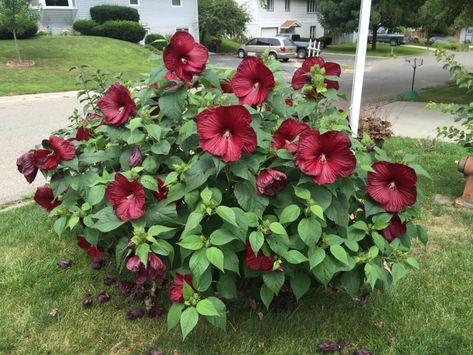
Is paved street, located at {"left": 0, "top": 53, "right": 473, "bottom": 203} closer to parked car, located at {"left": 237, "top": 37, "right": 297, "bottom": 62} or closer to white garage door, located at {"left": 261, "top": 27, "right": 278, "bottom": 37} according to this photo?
parked car, located at {"left": 237, "top": 37, "right": 297, "bottom": 62}

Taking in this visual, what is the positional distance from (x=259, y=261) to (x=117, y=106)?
3.40 feet

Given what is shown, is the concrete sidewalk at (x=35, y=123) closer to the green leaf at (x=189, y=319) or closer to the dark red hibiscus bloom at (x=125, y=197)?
the dark red hibiscus bloom at (x=125, y=197)

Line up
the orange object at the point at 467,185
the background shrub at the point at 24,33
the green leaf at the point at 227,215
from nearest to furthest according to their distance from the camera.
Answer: the green leaf at the point at 227,215 < the orange object at the point at 467,185 < the background shrub at the point at 24,33

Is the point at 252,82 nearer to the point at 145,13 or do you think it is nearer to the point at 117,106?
the point at 117,106

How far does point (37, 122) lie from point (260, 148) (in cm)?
846

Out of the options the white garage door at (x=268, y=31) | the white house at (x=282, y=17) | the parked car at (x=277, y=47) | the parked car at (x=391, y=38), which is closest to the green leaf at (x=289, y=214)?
the parked car at (x=277, y=47)

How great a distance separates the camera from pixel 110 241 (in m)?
2.62

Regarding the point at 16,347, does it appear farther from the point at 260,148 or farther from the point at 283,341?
the point at 260,148

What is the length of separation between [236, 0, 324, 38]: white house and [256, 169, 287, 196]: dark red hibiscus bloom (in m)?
38.7

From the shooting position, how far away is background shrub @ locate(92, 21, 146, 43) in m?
25.6

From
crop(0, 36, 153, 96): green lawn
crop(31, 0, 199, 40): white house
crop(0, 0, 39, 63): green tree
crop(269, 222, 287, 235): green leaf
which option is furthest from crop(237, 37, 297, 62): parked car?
crop(269, 222, 287, 235): green leaf

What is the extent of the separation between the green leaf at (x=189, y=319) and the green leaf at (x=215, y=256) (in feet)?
0.79

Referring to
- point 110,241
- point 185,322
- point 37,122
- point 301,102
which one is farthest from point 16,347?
point 37,122

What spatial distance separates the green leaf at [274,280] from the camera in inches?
81.8
